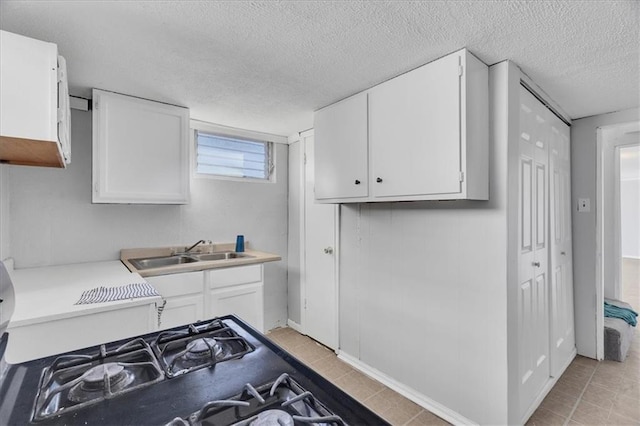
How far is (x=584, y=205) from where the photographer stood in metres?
2.70

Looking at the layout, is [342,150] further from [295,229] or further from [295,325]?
[295,325]

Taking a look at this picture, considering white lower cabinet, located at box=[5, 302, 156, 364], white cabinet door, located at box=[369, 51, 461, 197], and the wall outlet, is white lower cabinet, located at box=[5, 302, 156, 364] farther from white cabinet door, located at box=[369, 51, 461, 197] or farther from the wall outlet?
the wall outlet

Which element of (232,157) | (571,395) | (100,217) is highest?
(232,157)

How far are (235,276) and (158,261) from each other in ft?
2.19

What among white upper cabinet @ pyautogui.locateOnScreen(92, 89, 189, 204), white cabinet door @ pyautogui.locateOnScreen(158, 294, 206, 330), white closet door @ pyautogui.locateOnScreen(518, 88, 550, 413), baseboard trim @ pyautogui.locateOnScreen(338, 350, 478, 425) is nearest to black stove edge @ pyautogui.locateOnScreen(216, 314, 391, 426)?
white cabinet door @ pyautogui.locateOnScreen(158, 294, 206, 330)

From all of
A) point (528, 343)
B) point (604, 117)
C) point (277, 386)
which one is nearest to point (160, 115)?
point (277, 386)

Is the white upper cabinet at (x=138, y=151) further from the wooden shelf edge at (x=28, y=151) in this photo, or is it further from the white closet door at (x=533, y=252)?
the white closet door at (x=533, y=252)

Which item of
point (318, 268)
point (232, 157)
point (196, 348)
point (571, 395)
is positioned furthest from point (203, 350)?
point (571, 395)

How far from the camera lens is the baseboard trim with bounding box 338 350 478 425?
6.22 feet

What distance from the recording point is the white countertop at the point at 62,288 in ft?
4.22

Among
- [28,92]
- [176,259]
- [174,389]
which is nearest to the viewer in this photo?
[174,389]

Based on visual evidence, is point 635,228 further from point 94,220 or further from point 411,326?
point 94,220

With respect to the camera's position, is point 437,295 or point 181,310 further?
point 181,310

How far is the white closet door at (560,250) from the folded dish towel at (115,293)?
2.69 metres
